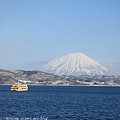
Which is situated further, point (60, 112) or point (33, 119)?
point (60, 112)

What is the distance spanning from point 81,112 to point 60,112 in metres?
4.29

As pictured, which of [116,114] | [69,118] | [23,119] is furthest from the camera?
[116,114]

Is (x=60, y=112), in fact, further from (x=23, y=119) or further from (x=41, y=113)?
(x=23, y=119)

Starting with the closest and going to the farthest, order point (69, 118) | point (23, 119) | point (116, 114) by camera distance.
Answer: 1. point (23, 119)
2. point (69, 118)
3. point (116, 114)

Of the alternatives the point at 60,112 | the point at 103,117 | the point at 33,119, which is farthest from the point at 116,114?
the point at 33,119

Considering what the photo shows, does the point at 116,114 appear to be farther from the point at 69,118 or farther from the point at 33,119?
the point at 33,119

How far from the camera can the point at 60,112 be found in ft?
266

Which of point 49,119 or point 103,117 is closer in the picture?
point 49,119

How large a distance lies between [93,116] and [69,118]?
5.60 metres

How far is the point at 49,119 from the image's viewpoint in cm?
6962

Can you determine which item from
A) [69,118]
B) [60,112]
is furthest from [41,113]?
[69,118]

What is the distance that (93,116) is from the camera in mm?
75500

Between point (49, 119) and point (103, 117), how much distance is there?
1036 centimetres

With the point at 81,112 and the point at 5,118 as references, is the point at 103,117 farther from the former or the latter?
the point at 5,118
